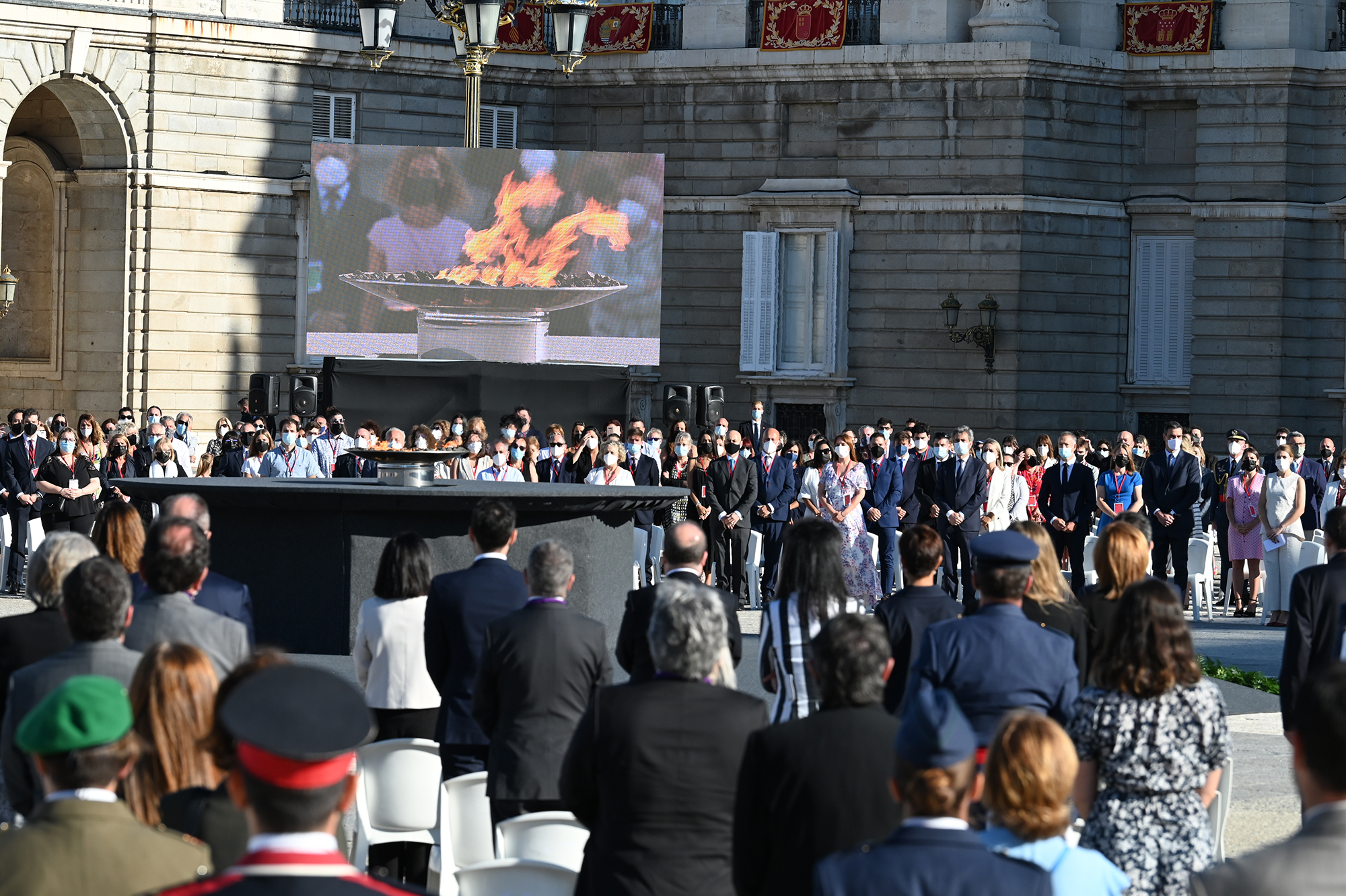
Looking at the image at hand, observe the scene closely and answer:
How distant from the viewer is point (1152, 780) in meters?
5.46

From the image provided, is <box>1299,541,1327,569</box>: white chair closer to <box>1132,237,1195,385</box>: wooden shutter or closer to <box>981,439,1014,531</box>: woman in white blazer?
<box>981,439,1014,531</box>: woman in white blazer

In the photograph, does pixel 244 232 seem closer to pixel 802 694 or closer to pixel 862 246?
pixel 862 246

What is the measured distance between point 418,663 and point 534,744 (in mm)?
1407

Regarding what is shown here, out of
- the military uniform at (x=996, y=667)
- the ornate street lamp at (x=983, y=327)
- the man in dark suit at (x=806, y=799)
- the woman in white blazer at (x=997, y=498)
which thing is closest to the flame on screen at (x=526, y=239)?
the ornate street lamp at (x=983, y=327)

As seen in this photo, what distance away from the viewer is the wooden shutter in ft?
103

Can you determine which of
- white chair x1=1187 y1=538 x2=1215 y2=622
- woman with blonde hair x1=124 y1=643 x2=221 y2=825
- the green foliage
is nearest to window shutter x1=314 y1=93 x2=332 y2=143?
white chair x1=1187 y1=538 x2=1215 y2=622

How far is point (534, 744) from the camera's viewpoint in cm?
661

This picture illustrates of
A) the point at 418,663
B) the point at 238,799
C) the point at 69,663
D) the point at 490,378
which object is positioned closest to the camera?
the point at 238,799

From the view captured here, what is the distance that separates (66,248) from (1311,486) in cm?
2083

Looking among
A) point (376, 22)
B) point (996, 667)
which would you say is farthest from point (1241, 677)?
point (376, 22)

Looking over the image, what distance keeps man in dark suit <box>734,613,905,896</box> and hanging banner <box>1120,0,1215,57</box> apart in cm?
2791

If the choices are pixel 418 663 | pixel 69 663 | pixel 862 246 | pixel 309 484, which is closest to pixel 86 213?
pixel 862 246

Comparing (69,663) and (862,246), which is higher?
(862,246)

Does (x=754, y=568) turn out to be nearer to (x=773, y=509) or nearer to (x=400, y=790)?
(x=773, y=509)
